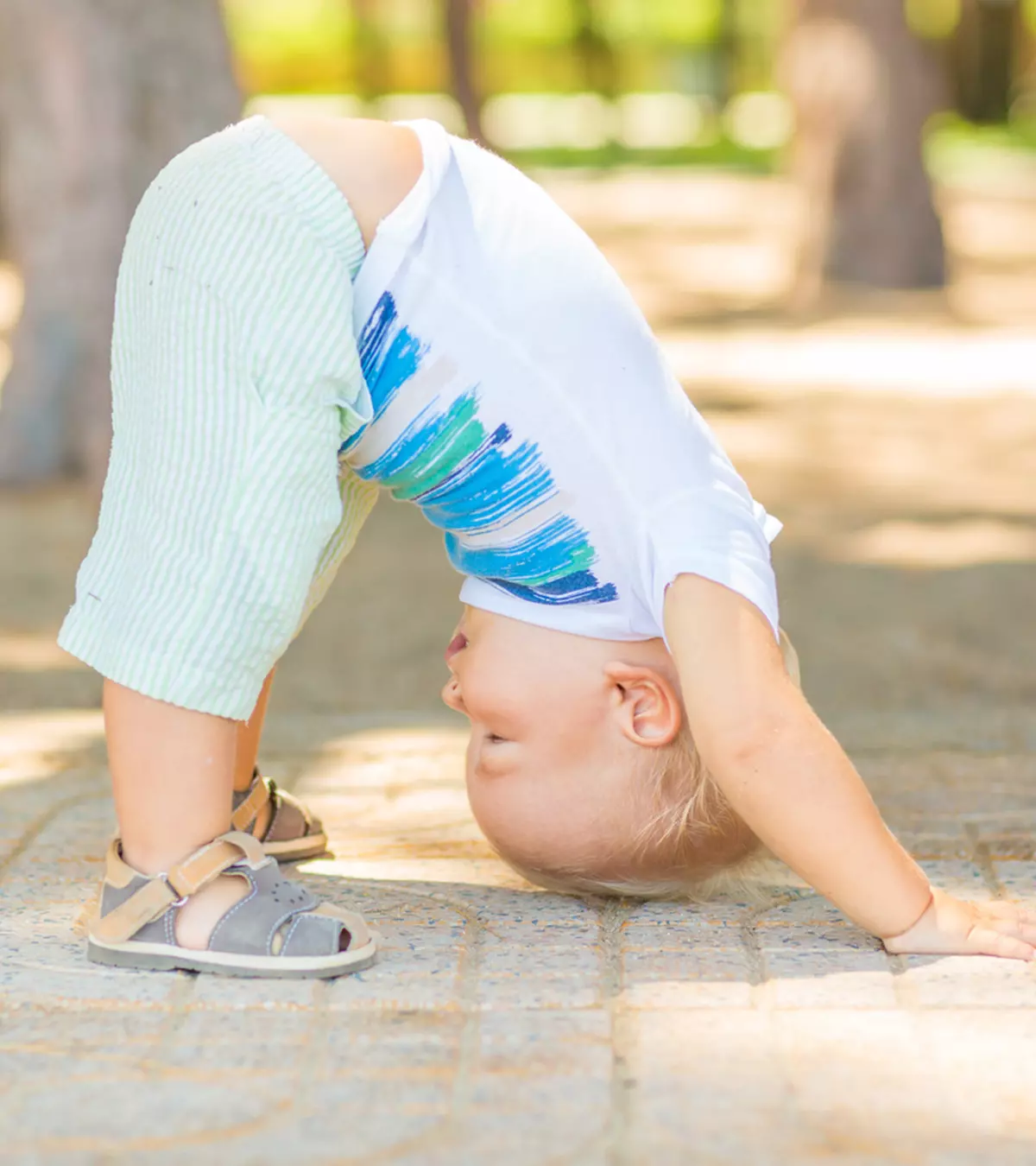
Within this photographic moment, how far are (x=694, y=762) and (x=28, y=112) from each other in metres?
4.75

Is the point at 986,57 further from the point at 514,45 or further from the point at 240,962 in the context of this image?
the point at 240,962

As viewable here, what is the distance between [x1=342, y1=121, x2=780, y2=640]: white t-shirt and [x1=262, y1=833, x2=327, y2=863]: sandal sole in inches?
28.8

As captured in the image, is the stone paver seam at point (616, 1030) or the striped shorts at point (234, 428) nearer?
the stone paver seam at point (616, 1030)

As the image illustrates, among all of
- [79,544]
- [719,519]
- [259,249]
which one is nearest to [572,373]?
[719,519]

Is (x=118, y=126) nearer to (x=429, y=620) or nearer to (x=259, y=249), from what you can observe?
(x=429, y=620)

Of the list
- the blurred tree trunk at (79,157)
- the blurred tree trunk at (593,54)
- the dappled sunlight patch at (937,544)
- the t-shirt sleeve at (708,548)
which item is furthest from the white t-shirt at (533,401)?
the blurred tree trunk at (593,54)

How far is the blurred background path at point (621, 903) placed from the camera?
1915 millimetres

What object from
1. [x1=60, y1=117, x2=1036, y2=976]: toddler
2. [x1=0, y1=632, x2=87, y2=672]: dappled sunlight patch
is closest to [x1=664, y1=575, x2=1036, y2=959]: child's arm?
[x1=60, y1=117, x2=1036, y2=976]: toddler

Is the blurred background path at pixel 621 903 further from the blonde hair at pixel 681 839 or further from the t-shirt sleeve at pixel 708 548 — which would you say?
the t-shirt sleeve at pixel 708 548

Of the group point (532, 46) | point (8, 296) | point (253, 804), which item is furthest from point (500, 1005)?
point (532, 46)

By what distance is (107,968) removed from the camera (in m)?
2.33

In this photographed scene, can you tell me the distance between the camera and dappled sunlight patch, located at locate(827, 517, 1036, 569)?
5691 millimetres

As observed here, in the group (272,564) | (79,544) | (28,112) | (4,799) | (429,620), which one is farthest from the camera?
(28,112)

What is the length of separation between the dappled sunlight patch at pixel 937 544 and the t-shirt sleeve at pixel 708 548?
3451 mm
